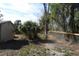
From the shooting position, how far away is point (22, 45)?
343cm

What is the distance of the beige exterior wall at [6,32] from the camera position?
339 cm

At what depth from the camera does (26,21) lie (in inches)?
134

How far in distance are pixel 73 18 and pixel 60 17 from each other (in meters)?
0.21

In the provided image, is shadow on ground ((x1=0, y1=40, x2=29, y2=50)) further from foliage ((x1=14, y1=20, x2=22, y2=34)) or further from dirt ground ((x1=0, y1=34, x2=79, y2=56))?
foliage ((x1=14, y1=20, x2=22, y2=34))

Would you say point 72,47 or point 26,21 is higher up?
point 26,21

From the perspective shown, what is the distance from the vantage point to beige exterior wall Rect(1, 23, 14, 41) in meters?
3.39

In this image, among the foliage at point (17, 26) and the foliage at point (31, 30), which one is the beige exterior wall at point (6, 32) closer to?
the foliage at point (17, 26)

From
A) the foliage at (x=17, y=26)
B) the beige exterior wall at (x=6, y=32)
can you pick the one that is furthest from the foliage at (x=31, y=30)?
the beige exterior wall at (x=6, y=32)

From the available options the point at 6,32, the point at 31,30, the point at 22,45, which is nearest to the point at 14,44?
the point at 22,45

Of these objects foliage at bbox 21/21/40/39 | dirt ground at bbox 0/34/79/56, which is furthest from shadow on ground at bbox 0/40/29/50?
foliage at bbox 21/21/40/39

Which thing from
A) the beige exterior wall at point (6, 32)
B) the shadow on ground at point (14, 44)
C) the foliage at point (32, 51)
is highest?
the beige exterior wall at point (6, 32)

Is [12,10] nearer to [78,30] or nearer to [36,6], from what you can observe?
[36,6]

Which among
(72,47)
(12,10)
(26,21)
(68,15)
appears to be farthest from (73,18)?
(12,10)

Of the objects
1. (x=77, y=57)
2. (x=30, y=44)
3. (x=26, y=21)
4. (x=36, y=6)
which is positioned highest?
(x=36, y=6)
